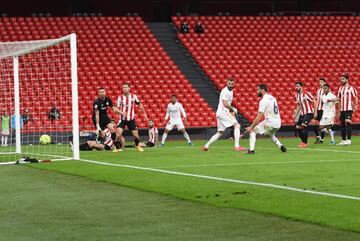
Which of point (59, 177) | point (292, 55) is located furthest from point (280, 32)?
point (59, 177)

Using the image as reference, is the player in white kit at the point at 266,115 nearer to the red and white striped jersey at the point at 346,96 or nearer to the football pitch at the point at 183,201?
the football pitch at the point at 183,201

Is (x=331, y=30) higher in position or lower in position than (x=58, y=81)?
higher

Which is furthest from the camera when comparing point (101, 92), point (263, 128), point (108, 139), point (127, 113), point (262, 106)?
point (108, 139)

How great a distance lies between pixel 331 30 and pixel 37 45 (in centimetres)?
2634

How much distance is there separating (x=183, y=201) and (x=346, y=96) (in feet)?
55.3

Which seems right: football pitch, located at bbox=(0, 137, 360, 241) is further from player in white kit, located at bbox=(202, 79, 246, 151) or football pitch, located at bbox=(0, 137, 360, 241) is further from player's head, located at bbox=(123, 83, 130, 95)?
player's head, located at bbox=(123, 83, 130, 95)

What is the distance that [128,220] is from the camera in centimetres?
905

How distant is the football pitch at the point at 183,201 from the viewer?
26.9 ft

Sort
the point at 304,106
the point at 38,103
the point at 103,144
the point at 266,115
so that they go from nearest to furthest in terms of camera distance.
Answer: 1. the point at 266,115
2. the point at 103,144
3. the point at 304,106
4. the point at 38,103

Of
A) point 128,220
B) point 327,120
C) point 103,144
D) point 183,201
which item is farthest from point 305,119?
point 128,220

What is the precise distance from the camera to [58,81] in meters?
35.6

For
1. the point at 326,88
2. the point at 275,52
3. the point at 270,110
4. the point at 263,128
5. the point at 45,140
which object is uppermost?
the point at 275,52

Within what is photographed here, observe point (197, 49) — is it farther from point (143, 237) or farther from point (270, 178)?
point (143, 237)

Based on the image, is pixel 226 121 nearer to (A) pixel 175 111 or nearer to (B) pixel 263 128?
(B) pixel 263 128
